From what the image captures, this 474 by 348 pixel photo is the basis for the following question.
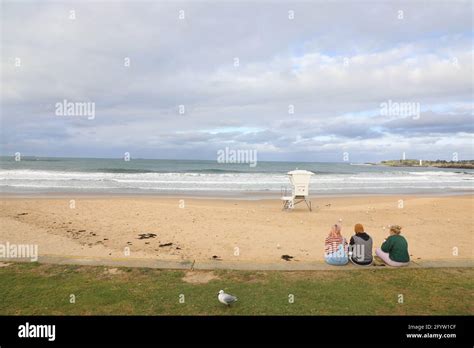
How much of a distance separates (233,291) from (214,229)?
558 cm

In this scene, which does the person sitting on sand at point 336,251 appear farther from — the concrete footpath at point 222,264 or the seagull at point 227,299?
the seagull at point 227,299

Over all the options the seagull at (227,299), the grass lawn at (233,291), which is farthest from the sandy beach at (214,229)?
the seagull at (227,299)

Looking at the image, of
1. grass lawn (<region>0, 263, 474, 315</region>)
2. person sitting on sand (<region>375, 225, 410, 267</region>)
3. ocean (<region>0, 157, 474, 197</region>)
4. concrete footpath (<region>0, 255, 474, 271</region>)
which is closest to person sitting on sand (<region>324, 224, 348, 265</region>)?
concrete footpath (<region>0, 255, 474, 271</region>)

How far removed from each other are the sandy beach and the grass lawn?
1.55 m

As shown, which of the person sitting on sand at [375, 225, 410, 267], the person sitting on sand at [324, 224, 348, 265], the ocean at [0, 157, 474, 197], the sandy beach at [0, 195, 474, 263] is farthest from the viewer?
the ocean at [0, 157, 474, 197]

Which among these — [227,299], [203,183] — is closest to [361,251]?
[227,299]

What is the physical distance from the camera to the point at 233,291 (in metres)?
4.85

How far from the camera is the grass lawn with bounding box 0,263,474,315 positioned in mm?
4324

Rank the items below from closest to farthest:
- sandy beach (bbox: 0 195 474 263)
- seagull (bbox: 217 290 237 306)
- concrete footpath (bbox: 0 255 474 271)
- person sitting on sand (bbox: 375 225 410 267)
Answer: seagull (bbox: 217 290 237 306), concrete footpath (bbox: 0 255 474 271), person sitting on sand (bbox: 375 225 410 267), sandy beach (bbox: 0 195 474 263)

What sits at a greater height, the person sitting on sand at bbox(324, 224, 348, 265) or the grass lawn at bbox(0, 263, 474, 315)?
the person sitting on sand at bbox(324, 224, 348, 265)

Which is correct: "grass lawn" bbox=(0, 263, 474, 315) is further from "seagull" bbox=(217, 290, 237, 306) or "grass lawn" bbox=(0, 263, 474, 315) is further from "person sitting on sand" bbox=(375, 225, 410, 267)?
"person sitting on sand" bbox=(375, 225, 410, 267)

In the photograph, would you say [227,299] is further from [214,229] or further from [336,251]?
[214,229]
